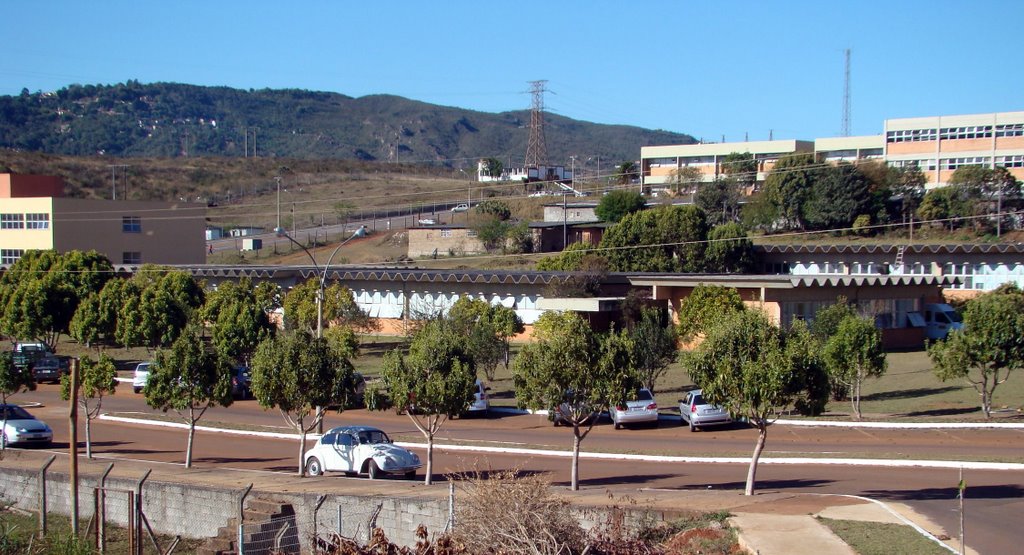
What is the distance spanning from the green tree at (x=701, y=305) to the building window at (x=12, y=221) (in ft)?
169

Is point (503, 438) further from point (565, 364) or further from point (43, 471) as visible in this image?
point (43, 471)

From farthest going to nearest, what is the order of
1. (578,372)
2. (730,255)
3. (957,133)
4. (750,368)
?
(957,133) → (730,255) → (578,372) → (750,368)

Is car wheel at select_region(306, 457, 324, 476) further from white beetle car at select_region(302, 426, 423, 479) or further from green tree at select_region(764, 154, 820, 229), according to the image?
green tree at select_region(764, 154, 820, 229)

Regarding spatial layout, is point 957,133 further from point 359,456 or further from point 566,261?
A: point 359,456

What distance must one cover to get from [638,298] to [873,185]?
48916mm

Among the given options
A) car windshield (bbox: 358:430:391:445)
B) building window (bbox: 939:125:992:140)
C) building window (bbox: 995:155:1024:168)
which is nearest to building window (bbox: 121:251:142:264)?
car windshield (bbox: 358:430:391:445)

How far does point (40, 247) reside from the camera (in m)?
69.3

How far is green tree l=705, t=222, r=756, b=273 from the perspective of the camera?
66.2m

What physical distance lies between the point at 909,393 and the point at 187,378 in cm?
2411

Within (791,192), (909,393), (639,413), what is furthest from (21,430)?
(791,192)

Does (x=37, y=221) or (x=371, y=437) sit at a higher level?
(x=37, y=221)

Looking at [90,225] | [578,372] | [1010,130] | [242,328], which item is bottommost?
[242,328]

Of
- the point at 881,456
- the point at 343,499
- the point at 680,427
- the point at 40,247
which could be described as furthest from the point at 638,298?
the point at 40,247

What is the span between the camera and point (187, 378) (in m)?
24.0
